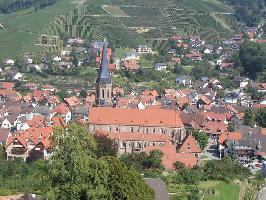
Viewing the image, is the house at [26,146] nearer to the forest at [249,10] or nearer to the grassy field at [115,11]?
the grassy field at [115,11]

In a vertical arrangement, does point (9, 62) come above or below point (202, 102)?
below

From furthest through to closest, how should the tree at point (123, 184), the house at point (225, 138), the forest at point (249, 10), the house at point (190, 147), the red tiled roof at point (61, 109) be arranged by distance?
the forest at point (249, 10)
the red tiled roof at point (61, 109)
the house at point (225, 138)
the house at point (190, 147)
the tree at point (123, 184)

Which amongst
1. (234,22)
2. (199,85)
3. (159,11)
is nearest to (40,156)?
(199,85)

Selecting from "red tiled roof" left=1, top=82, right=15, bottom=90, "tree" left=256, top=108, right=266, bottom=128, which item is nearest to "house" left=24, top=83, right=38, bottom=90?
"red tiled roof" left=1, top=82, right=15, bottom=90

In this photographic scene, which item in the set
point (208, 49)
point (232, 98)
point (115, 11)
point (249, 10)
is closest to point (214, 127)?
point (232, 98)

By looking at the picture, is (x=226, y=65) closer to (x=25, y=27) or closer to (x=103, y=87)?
(x=25, y=27)

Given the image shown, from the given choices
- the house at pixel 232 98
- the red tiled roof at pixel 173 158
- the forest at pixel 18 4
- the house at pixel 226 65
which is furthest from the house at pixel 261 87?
the forest at pixel 18 4
